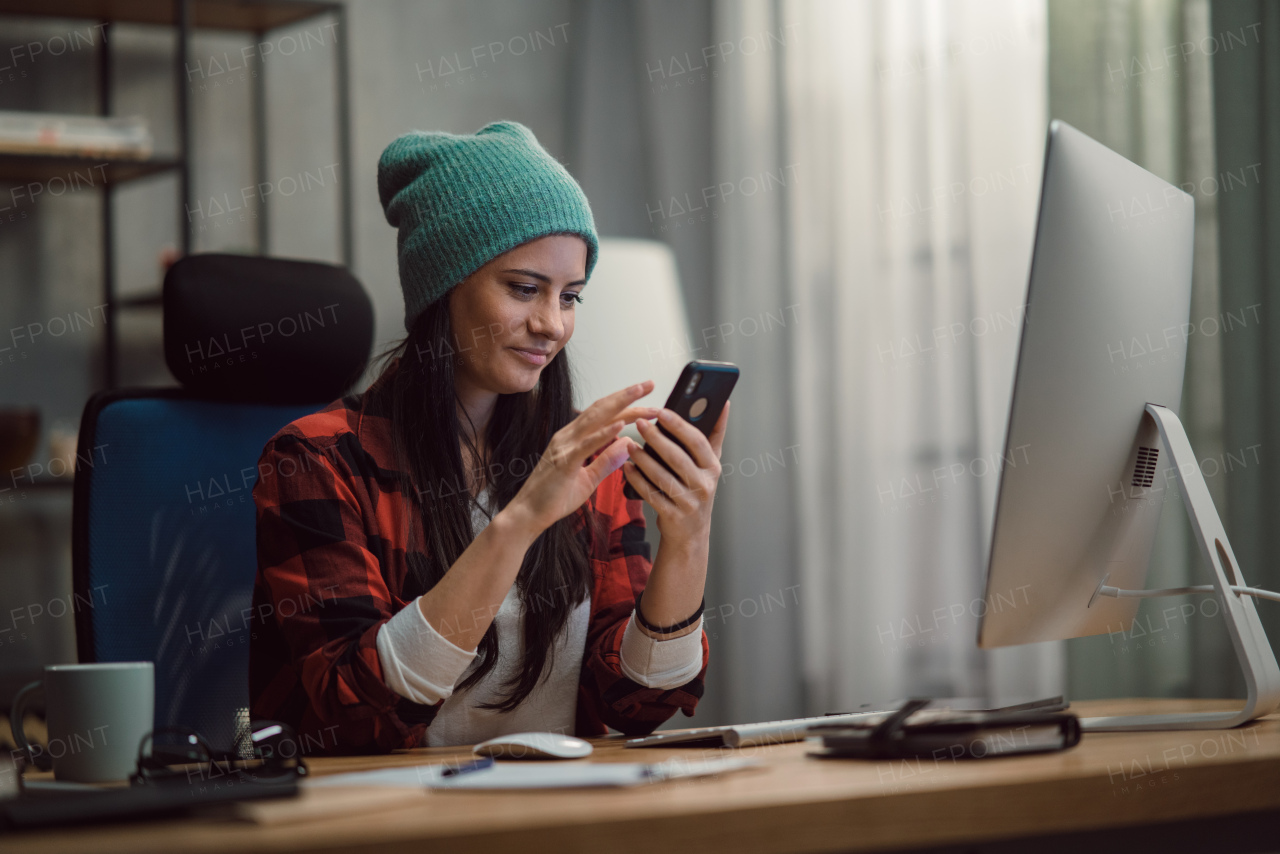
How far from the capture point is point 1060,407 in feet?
3.01

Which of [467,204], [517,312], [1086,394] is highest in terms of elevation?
[467,204]

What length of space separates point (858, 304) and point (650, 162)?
0.85 m

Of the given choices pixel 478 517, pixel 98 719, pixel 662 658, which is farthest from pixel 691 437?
pixel 98 719

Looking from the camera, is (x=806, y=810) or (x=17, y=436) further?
(x=17, y=436)

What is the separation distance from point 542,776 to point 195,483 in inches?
31.0

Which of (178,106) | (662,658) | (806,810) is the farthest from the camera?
(178,106)

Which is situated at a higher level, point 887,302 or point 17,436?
point 887,302

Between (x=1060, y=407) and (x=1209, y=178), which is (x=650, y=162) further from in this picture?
(x=1060, y=407)

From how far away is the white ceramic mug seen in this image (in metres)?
0.86

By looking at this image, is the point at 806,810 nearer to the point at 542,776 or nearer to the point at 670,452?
the point at 542,776

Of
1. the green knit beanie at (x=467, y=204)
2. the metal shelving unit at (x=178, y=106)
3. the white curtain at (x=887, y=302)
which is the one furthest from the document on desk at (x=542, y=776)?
the metal shelving unit at (x=178, y=106)

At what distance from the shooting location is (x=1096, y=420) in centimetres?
95

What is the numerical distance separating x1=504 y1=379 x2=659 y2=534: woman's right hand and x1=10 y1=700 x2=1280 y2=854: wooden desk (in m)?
0.32

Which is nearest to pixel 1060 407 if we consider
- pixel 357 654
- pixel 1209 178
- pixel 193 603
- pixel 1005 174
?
pixel 357 654
